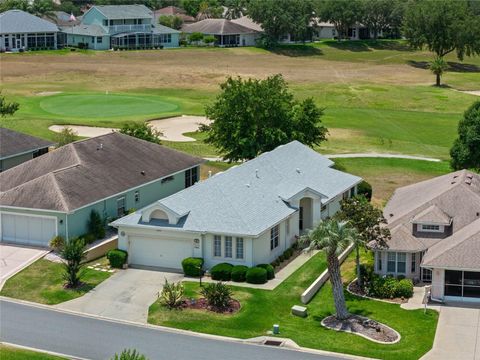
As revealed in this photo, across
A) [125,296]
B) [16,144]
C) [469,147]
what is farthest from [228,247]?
[469,147]

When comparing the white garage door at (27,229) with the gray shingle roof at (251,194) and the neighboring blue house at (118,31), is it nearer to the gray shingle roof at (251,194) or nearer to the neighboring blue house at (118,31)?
the gray shingle roof at (251,194)

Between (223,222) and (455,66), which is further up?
(455,66)

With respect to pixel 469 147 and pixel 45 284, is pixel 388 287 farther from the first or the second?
pixel 469 147

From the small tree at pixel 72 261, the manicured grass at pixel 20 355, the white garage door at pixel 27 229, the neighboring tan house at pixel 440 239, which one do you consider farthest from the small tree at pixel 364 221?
the white garage door at pixel 27 229

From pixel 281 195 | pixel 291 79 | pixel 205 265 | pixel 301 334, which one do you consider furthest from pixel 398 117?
pixel 301 334

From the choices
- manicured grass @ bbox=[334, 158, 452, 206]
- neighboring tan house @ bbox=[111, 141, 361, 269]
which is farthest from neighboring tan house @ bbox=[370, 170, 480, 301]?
manicured grass @ bbox=[334, 158, 452, 206]

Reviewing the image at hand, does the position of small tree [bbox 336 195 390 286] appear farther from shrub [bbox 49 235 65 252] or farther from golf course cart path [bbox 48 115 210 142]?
golf course cart path [bbox 48 115 210 142]
